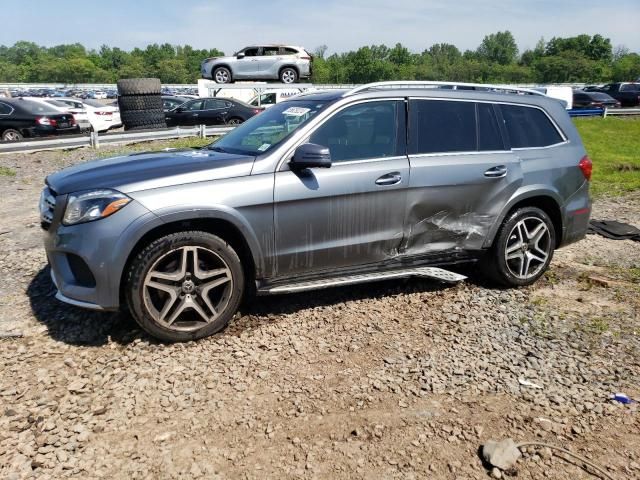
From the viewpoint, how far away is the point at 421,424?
113 inches

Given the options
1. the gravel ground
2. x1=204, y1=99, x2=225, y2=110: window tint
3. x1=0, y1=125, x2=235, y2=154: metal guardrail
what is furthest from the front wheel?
the gravel ground

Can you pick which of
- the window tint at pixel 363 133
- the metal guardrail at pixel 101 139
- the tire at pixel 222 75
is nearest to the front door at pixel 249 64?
the tire at pixel 222 75

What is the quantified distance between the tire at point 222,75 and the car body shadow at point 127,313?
702 inches

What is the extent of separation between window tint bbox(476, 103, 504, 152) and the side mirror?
1.59 meters

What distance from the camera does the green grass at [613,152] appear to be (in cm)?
1031

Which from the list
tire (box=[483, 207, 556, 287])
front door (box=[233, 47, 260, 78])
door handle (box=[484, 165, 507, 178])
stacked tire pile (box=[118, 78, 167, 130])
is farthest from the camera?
front door (box=[233, 47, 260, 78])

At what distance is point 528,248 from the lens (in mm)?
4805

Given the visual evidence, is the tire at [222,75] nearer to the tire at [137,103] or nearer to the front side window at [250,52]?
the front side window at [250,52]

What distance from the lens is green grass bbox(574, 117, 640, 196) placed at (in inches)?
406

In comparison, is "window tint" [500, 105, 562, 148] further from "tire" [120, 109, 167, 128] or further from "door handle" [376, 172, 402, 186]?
"tire" [120, 109, 167, 128]

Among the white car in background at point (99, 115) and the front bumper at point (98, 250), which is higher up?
the white car in background at point (99, 115)

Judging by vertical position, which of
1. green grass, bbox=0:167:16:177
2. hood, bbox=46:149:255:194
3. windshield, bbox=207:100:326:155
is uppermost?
windshield, bbox=207:100:326:155

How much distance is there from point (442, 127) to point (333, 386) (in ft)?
7.84

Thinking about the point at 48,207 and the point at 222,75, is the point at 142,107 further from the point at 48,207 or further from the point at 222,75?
the point at 48,207
